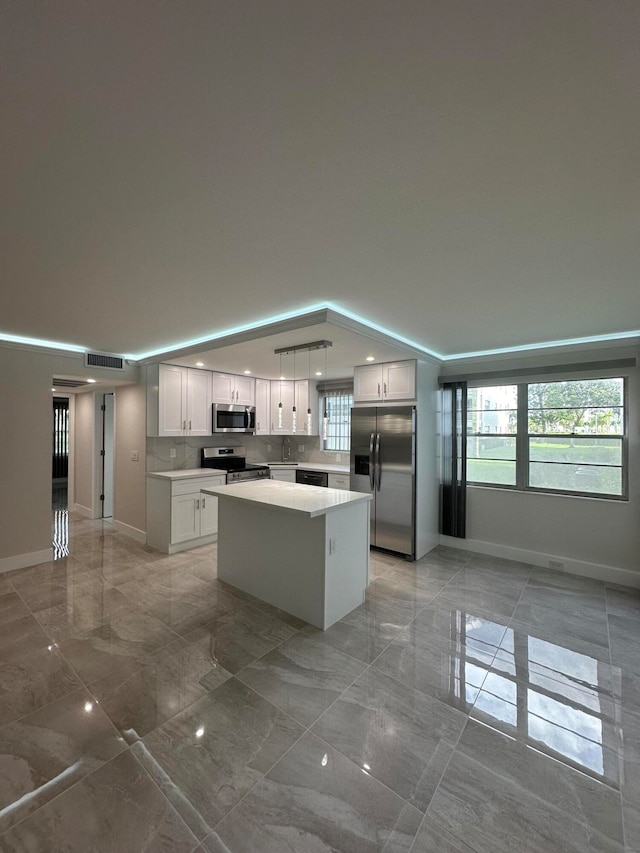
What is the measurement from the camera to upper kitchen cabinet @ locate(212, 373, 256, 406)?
5309 mm

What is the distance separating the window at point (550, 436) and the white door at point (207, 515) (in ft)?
11.4

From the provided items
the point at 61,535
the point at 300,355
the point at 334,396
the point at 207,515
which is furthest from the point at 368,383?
the point at 61,535

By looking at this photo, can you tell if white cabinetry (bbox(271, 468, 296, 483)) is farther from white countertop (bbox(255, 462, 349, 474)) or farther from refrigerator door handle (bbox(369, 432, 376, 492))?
refrigerator door handle (bbox(369, 432, 376, 492))

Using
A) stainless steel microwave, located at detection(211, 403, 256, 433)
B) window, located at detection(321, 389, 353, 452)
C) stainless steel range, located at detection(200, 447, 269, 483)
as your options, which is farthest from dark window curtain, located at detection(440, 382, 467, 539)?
stainless steel microwave, located at detection(211, 403, 256, 433)

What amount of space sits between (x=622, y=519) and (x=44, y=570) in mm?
6203

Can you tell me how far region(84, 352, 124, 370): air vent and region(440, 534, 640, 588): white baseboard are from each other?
4954 millimetres

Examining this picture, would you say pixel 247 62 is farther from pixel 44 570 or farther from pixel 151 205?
pixel 44 570

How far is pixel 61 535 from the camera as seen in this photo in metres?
5.25

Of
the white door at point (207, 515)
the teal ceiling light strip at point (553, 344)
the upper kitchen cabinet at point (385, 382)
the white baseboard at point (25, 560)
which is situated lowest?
the white baseboard at point (25, 560)

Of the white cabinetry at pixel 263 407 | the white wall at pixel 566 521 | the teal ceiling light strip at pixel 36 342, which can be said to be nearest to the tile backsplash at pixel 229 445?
the white cabinetry at pixel 263 407

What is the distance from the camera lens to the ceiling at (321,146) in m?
0.91

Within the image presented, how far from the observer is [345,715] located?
1.96 meters

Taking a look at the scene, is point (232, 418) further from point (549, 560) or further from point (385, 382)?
point (549, 560)

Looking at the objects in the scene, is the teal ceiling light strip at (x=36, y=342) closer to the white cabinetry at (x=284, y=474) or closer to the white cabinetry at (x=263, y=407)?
the white cabinetry at (x=263, y=407)
